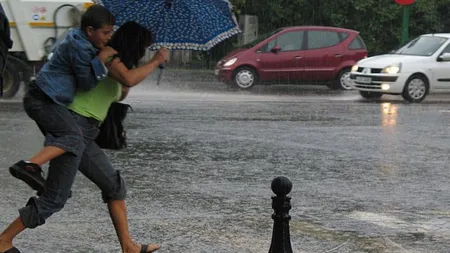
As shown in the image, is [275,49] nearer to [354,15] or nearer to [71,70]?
[354,15]

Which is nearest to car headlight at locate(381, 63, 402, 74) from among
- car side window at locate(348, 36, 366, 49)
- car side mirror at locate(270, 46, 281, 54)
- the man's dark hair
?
car side window at locate(348, 36, 366, 49)

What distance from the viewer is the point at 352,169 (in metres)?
11.3

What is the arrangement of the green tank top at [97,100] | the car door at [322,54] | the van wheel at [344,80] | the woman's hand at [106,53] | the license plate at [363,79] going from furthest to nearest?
the van wheel at [344,80]
the car door at [322,54]
the license plate at [363,79]
the green tank top at [97,100]
the woman's hand at [106,53]

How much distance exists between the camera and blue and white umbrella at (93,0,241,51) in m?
6.46

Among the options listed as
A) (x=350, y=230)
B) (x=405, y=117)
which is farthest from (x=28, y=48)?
(x=350, y=230)

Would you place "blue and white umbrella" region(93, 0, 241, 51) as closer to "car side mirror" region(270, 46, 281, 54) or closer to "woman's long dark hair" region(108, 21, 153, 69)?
"woman's long dark hair" region(108, 21, 153, 69)

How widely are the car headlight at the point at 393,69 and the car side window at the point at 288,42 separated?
4.05 meters

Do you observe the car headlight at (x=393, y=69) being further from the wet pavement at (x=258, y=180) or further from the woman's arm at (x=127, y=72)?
the woman's arm at (x=127, y=72)

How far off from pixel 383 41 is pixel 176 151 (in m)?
23.7

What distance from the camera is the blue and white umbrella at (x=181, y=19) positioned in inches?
254

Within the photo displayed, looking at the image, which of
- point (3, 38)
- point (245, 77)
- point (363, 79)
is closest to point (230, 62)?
point (245, 77)

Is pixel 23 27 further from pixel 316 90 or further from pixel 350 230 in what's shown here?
pixel 350 230

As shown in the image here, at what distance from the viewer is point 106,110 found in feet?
21.0

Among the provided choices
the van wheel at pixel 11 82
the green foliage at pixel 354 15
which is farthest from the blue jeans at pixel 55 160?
the green foliage at pixel 354 15
